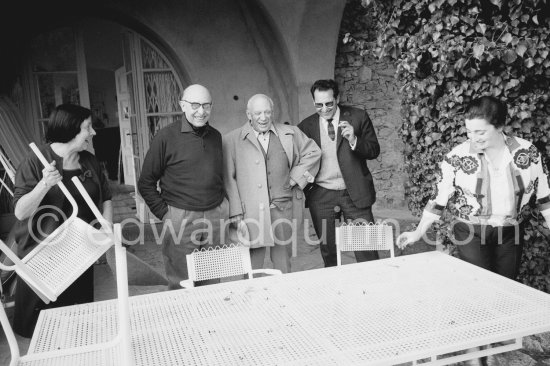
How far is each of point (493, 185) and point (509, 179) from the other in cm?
8

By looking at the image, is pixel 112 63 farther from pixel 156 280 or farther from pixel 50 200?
pixel 50 200

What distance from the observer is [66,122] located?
2646 mm

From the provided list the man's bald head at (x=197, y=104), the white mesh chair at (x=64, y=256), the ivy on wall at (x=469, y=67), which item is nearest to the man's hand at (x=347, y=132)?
the ivy on wall at (x=469, y=67)

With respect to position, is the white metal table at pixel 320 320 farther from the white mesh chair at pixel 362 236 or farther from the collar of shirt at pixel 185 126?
the collar of shirt at pixel 185 126

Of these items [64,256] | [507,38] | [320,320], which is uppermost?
[507,38]

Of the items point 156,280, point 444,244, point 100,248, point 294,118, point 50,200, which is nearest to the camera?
point 100,248

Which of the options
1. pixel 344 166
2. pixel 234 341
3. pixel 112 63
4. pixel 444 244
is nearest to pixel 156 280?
pixel 344 166

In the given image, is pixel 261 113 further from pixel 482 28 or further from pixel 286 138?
pixel 482 28

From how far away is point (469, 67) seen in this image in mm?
3443

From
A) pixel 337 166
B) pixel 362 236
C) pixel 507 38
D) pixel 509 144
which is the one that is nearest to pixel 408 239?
pixel 362 236

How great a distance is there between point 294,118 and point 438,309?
4.44m

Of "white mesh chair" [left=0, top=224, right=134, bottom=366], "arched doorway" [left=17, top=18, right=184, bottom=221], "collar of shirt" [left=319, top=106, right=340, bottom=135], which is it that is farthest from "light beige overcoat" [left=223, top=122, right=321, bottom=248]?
"arched doorway" [left=17, top=18, right=184, bottom=221]

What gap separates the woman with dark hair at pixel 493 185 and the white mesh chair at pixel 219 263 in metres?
0.99

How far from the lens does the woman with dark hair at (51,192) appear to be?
2.53 metres
